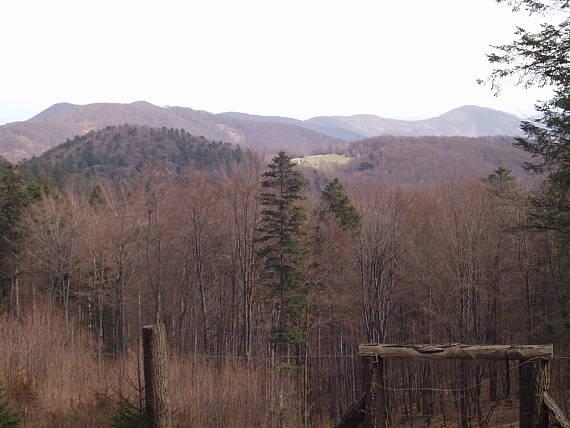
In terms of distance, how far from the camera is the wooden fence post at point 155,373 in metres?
5.04

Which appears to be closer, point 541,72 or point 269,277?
point 541,72

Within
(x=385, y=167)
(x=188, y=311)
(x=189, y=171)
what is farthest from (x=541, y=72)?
(x=385, y=167)

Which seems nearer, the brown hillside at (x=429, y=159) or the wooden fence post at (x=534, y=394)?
the wooden fence post at (x=534, y=394)

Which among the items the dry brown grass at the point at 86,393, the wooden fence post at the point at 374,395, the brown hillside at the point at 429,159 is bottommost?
the dry brown grass at the point at 86,393

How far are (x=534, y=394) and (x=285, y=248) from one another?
21726 mm

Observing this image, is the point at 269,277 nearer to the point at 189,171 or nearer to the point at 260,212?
the point at 260,212

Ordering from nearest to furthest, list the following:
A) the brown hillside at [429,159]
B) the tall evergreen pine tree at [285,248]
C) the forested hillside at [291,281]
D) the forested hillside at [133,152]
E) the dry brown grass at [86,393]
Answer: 1. the dry brown grass at [86,393]
2. the forested hillside at [291,281]
3. the tall evergreen pine tree at [285,248]
4. the brown hillside at [429,159]
5. the forested hillside at [133,152]

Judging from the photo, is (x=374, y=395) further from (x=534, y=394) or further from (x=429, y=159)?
(x=429, y=159)

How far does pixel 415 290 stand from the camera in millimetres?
28438

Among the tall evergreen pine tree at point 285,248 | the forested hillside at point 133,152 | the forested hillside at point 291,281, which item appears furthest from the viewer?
the forested hillside at point 133,152

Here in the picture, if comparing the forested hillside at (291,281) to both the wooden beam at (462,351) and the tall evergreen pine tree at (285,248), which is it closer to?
the tall evergreen pine tree at (285,248)

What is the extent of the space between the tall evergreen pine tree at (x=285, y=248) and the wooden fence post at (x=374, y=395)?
68.8 feet

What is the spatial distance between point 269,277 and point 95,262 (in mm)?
12253

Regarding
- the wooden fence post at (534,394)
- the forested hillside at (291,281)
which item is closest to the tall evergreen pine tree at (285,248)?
the forested hillside at (291,281)
